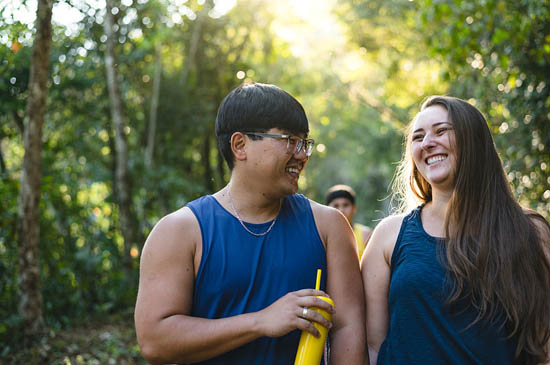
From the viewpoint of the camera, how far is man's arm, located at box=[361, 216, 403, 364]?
2428 millimetres

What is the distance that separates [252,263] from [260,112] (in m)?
0.61

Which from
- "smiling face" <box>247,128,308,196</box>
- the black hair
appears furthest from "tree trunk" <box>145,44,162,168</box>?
"smiling face" <box>247,128,308,196</box>

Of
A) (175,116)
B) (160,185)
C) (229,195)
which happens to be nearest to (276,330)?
(229,195)

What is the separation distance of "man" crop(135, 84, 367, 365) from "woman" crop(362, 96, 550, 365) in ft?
0.56

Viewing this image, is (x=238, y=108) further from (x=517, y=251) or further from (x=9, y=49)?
(x=9, y=49)

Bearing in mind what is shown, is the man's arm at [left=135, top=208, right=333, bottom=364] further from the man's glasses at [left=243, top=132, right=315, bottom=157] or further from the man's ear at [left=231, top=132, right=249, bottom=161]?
the man's glasses at [left=243, top=132, right=315, bottom=157]

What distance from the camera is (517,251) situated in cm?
227

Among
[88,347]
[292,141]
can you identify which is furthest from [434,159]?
[88,347]

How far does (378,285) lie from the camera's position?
2.44 metres

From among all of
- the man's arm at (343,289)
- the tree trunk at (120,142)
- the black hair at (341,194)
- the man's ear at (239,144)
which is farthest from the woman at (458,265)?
the tree trunk at (120,142)

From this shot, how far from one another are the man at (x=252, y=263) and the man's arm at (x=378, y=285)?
0.32 ft

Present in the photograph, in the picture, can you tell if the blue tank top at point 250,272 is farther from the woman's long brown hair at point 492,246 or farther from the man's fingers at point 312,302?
the woman's long brown hair at point 492,246

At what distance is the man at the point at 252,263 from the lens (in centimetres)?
207

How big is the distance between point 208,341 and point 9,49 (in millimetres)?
3409
